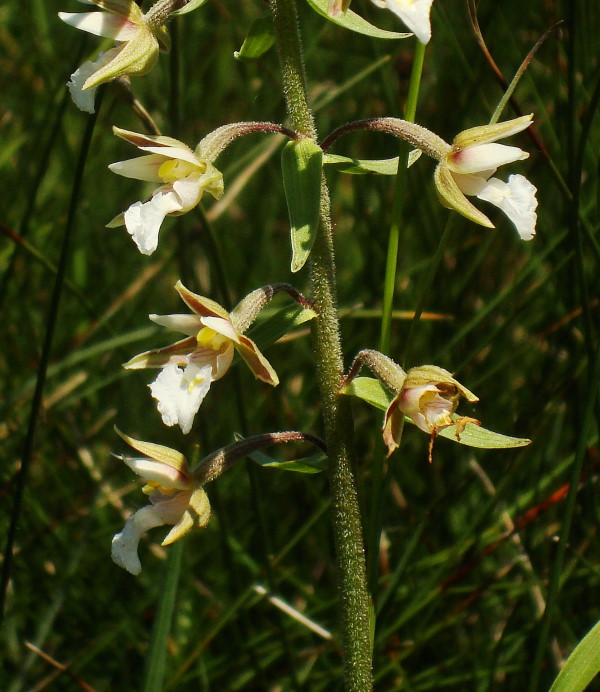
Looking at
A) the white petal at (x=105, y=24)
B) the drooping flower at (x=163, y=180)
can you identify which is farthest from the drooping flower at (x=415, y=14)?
the white petal at (x=105, y=24)

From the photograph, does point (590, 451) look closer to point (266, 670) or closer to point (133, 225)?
point (266, 670)

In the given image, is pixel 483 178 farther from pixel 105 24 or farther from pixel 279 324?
pixel 105 24

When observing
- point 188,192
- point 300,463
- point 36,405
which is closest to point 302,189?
point 188,192

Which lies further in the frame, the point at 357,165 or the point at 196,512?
the point at 357,165

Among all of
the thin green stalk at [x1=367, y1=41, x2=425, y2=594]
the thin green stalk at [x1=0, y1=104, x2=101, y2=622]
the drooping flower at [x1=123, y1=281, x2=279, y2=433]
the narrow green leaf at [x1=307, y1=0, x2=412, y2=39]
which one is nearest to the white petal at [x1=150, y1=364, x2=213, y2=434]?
the drooping flower at [x1=123, y1=281, x2=279, y2=433]

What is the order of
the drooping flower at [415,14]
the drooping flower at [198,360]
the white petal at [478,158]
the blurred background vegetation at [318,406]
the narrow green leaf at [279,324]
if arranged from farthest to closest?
the blurred background vegetation at [318,406], the narrow green leaf at [279,324], the white petal at [478,158], the drooping flower at [198,360], the drooping flower at [415,14]

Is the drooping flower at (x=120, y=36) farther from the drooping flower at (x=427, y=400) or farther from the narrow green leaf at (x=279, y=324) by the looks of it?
the drooping flower at (x=427, y=400)

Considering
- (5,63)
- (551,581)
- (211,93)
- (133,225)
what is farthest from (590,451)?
(5,63)
